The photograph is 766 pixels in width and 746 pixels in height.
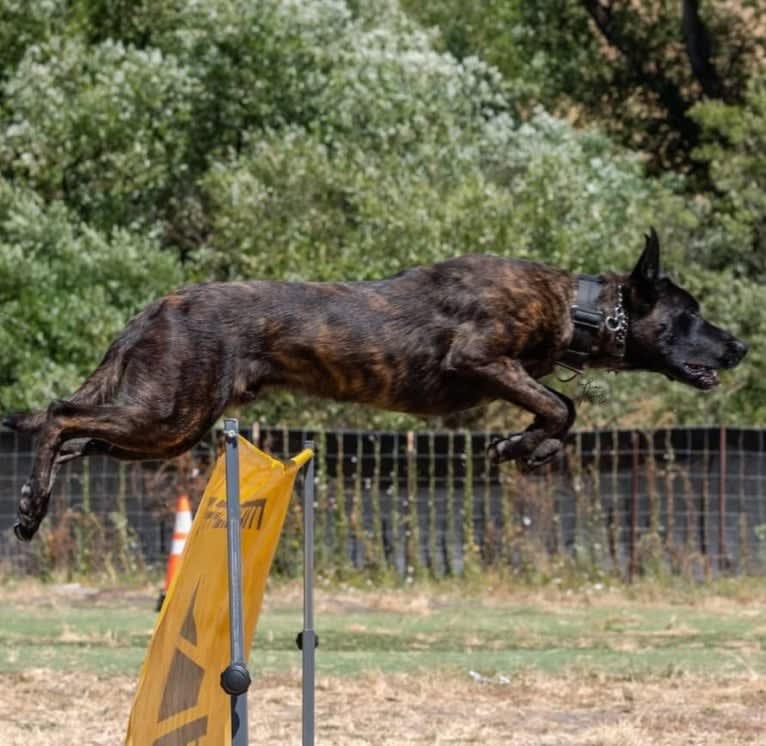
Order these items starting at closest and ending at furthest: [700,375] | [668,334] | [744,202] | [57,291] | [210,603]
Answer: [210,603] < [668,334] < [700,375] < [57,291] < [744,202]

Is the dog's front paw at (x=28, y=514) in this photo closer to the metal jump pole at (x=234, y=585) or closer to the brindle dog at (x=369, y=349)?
the brindle dog at (x=369, y=349)

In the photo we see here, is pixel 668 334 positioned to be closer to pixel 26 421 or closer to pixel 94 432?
pixel 94 432

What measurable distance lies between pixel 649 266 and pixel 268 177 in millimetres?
17103

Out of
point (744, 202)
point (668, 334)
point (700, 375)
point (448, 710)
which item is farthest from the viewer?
point (744, 202)

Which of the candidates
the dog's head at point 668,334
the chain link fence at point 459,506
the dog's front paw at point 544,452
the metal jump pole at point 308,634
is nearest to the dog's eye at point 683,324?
the dog's head at point 668,334

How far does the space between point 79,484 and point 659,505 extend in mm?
6325

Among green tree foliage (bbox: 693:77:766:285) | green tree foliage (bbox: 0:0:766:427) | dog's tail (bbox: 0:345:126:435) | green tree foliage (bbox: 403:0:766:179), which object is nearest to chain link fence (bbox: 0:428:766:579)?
green tree foliage (bbox: 0:0:766:427)

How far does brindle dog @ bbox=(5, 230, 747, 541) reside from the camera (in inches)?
273

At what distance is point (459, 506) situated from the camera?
18.8 meters

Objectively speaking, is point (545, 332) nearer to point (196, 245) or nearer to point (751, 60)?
point (196, 245)

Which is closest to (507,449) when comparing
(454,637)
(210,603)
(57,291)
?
(210,603)

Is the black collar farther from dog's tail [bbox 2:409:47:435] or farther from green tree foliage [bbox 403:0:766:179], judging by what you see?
green tree foliage [bbox 403:0:766:179]

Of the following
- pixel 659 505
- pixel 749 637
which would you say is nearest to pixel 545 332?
pixel 749 637

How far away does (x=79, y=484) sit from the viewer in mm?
18828
